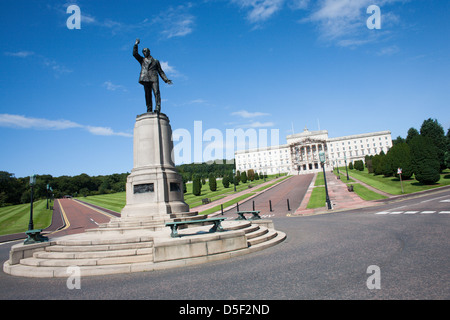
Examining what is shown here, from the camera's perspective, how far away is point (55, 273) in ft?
22.9

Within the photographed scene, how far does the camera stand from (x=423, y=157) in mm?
31266

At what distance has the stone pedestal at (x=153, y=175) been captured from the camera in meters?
12.1

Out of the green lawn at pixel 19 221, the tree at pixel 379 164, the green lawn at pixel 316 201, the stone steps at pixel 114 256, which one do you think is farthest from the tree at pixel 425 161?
the green lawn at pixel 19 221

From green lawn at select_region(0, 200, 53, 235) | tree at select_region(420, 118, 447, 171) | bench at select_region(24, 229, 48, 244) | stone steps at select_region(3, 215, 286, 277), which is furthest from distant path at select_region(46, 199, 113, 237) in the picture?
tree at select_region(420, 118, 447, 171)

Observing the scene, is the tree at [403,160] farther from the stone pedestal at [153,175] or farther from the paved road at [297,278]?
the stone pedestal at [153,175]

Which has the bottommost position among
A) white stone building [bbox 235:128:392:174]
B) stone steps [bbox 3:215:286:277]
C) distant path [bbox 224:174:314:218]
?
distant path [bbox 224:174:314:218]

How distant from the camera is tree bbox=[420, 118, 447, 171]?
1718 inches

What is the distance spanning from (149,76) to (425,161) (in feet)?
110

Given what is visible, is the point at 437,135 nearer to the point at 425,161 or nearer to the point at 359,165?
the point at 425,161

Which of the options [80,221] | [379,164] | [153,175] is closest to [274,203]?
[153,175]

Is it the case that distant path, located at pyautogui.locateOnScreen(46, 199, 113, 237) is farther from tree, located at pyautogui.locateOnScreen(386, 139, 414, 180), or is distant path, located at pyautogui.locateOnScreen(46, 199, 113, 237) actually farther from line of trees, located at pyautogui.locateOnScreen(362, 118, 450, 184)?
tree, located at pyautogui.locateOnScreen(386, 139, 414, 180)

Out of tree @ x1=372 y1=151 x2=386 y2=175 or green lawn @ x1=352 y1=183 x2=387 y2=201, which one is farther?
tree @ x1=372 y1=151 x2=386 y2=175
